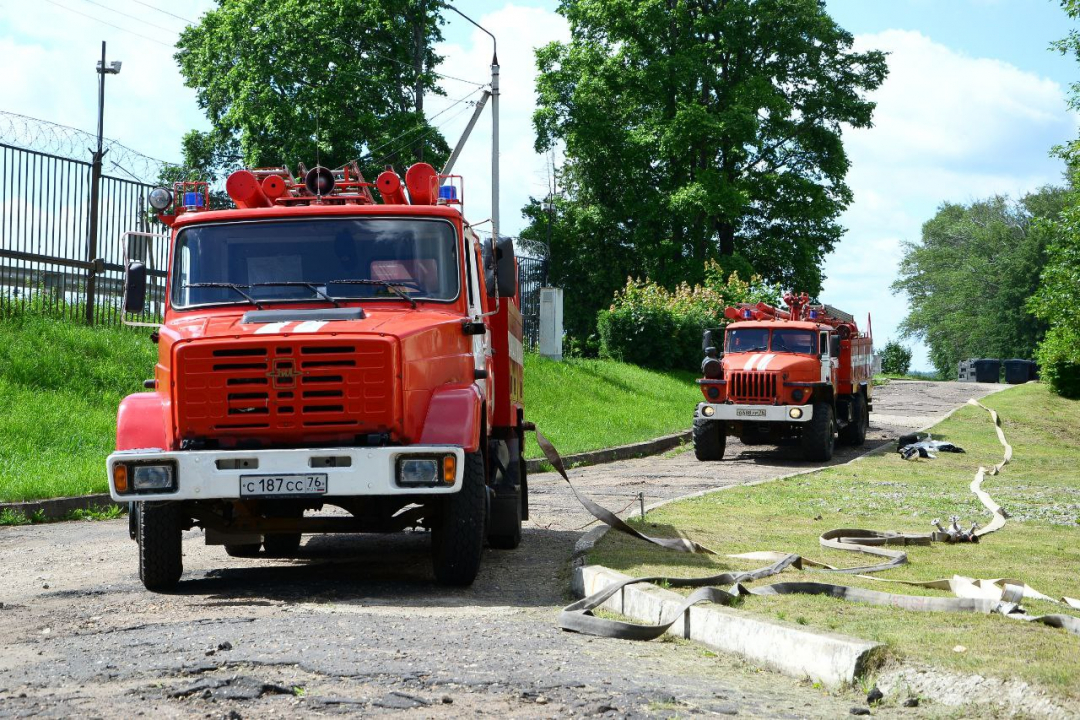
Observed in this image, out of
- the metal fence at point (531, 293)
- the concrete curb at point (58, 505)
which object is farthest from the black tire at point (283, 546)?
the metal fence at point (531, 293)

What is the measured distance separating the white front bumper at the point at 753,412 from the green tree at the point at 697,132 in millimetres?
22268

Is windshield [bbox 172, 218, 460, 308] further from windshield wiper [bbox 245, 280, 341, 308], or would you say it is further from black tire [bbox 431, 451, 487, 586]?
black tire [bbox 431, 451, 487, 586]

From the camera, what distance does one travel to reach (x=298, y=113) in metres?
37.3

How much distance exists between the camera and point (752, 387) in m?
21.2

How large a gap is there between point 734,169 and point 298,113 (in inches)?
633

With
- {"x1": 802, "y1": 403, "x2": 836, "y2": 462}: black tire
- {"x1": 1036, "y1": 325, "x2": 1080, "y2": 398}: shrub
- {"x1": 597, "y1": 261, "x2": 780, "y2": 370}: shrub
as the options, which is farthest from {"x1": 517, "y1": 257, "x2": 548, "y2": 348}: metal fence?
{"x1": 1036, "y1": 325, "x2": 1080, "y2": 398}: shrub

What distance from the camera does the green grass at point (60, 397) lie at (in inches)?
517

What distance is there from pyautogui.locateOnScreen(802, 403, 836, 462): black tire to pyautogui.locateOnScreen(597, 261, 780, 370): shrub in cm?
1420

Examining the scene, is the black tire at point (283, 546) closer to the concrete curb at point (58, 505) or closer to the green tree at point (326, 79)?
the concrete curb at point (58, 505)

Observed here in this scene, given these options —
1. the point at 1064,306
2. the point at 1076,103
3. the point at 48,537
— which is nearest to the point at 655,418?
the point at 1064,306

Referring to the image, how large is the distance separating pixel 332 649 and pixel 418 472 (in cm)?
180

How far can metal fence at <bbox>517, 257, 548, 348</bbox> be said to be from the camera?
32188 mm

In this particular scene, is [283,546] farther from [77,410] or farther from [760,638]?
[77,410]

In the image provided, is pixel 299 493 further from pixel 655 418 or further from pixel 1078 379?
pixel 1078 379
